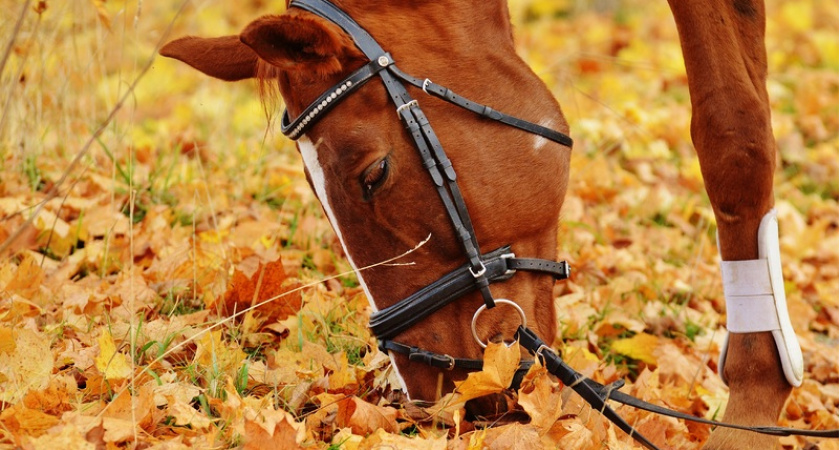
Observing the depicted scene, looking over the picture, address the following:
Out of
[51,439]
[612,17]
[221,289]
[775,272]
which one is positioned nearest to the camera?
[51,439]

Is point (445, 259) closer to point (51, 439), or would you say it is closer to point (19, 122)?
point (51, 439)

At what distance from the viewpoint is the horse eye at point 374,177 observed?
236 centimetres

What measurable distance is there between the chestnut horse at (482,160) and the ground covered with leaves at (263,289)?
0.22 metres

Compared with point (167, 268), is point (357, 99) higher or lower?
higher

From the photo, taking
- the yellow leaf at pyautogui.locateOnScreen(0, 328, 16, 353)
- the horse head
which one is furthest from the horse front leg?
the yellow leaf at pyautogui.locateOnScreen(0, 328, 16, 353)

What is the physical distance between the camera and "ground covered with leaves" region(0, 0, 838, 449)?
2.29 meters

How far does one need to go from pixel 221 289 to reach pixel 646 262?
87.8 inches

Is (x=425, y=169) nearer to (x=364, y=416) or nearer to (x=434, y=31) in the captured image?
(x=434, y=31)

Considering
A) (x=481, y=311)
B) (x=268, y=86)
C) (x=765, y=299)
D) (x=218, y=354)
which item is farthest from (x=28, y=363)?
(x=765, y=299)

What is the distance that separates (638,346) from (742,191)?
93cm

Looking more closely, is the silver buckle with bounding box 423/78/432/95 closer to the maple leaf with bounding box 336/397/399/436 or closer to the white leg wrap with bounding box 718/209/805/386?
the maple leaf with bounding box 336/397/399/436

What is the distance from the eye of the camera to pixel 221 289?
10.3ft

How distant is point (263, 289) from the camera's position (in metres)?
3.03

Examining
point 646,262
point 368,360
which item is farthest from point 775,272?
point 646,262
